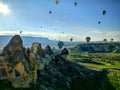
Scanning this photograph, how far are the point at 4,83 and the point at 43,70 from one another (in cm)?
2719

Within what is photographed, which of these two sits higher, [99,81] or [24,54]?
[24,54]

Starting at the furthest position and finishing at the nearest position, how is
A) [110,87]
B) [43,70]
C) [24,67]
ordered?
1. [110,87]
2. [43,70]
3. [24,67]

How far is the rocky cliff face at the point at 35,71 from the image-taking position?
11883 centimetres

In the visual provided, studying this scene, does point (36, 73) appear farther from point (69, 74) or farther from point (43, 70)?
point (69, 74)

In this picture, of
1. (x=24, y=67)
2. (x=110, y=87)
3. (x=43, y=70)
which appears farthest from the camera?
(x=110, y=87)

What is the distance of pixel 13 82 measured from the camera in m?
115

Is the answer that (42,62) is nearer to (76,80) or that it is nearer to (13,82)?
(76,80)

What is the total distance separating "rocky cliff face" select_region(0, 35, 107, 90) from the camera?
11883cm

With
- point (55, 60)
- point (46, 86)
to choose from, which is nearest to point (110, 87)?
point (55, 60)

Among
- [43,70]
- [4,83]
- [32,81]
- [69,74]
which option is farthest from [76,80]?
[4,83]

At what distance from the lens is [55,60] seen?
154 m

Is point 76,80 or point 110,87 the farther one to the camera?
point 110,87

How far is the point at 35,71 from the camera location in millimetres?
126375

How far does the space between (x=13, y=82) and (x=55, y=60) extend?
1647 inches
